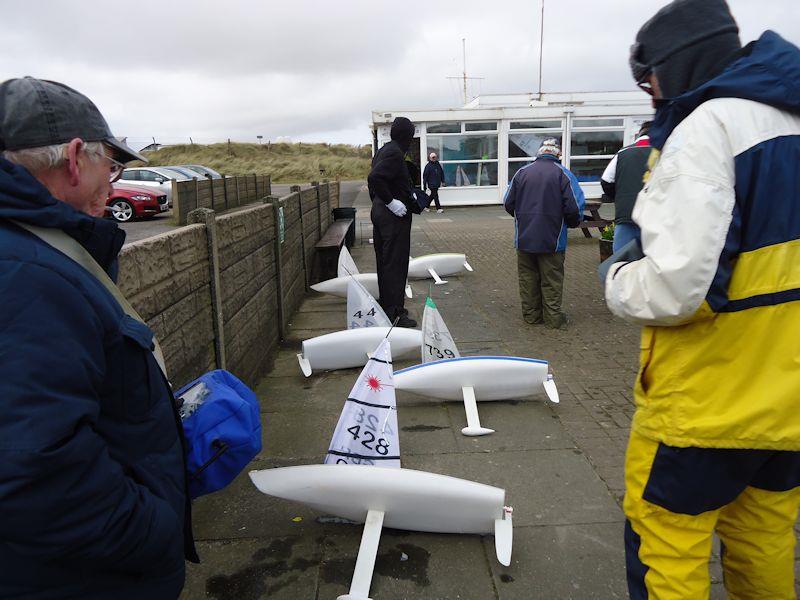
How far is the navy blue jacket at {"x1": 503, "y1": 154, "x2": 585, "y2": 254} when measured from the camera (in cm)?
655

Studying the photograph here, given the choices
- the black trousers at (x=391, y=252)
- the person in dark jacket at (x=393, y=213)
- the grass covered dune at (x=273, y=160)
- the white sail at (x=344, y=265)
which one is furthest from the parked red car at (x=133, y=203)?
the grass covered dune at (x=273, y=160)

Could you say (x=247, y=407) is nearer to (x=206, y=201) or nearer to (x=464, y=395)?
(x=464, y=395)

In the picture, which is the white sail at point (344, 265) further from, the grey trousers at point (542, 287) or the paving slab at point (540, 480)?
the paving slab at point (540, 480)

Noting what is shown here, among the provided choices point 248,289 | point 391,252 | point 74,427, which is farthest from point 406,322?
point 74,427

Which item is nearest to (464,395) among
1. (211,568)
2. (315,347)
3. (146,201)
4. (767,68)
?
(315,347)

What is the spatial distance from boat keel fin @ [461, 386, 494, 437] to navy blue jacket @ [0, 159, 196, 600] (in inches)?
107

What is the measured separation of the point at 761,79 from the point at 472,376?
310 cm

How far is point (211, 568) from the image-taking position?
2705 millimetres

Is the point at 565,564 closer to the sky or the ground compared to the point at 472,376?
closer to the ground

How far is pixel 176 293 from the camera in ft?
10.9

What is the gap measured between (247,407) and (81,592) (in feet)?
2.31

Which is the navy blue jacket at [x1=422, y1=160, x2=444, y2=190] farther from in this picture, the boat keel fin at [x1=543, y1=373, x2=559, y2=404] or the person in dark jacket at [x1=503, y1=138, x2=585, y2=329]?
the boat keel fin at [x1=543, y1=373, x2=559, y2=404]

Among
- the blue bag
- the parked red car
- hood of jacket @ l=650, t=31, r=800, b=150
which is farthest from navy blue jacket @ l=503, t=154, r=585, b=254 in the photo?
the parked red car

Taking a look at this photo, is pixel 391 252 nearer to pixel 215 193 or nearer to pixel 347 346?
pixel 347 346
